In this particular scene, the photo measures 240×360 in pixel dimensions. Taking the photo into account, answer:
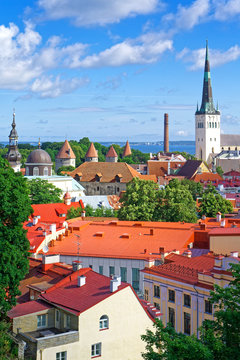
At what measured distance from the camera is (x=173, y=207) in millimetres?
56844

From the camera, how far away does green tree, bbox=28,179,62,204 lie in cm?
7519

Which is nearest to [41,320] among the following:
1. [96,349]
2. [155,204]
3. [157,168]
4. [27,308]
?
[27,308]

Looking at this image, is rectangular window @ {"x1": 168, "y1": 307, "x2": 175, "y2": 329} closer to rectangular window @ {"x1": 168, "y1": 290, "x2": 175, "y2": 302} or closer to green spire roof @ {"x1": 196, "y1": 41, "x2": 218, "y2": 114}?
rectangular window @ {"x1": 168, "y1": 290, "x2": 175, "y2": 302}

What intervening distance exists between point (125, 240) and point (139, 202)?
1623cm

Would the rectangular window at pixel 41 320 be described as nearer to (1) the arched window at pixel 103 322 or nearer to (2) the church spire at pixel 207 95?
(1) the arched window at pixel 103 322

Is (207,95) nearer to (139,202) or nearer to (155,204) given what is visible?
(155,204)

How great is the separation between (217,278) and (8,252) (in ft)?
32.1

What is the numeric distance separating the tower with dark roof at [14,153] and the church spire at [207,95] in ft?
323

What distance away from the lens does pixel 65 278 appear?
27.8 m

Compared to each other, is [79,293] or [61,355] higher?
A: [79,293]

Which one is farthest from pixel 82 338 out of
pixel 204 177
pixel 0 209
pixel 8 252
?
pixel 204 177

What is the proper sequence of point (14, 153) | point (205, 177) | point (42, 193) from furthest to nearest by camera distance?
1. point (205, 177)
2. point (14, 153)
3. point (42, 193)

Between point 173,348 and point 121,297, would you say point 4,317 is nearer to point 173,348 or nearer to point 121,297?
point 121,297

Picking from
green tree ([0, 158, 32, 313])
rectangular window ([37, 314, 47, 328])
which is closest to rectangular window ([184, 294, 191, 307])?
rectangular window ([37, 314, 47, 328])
